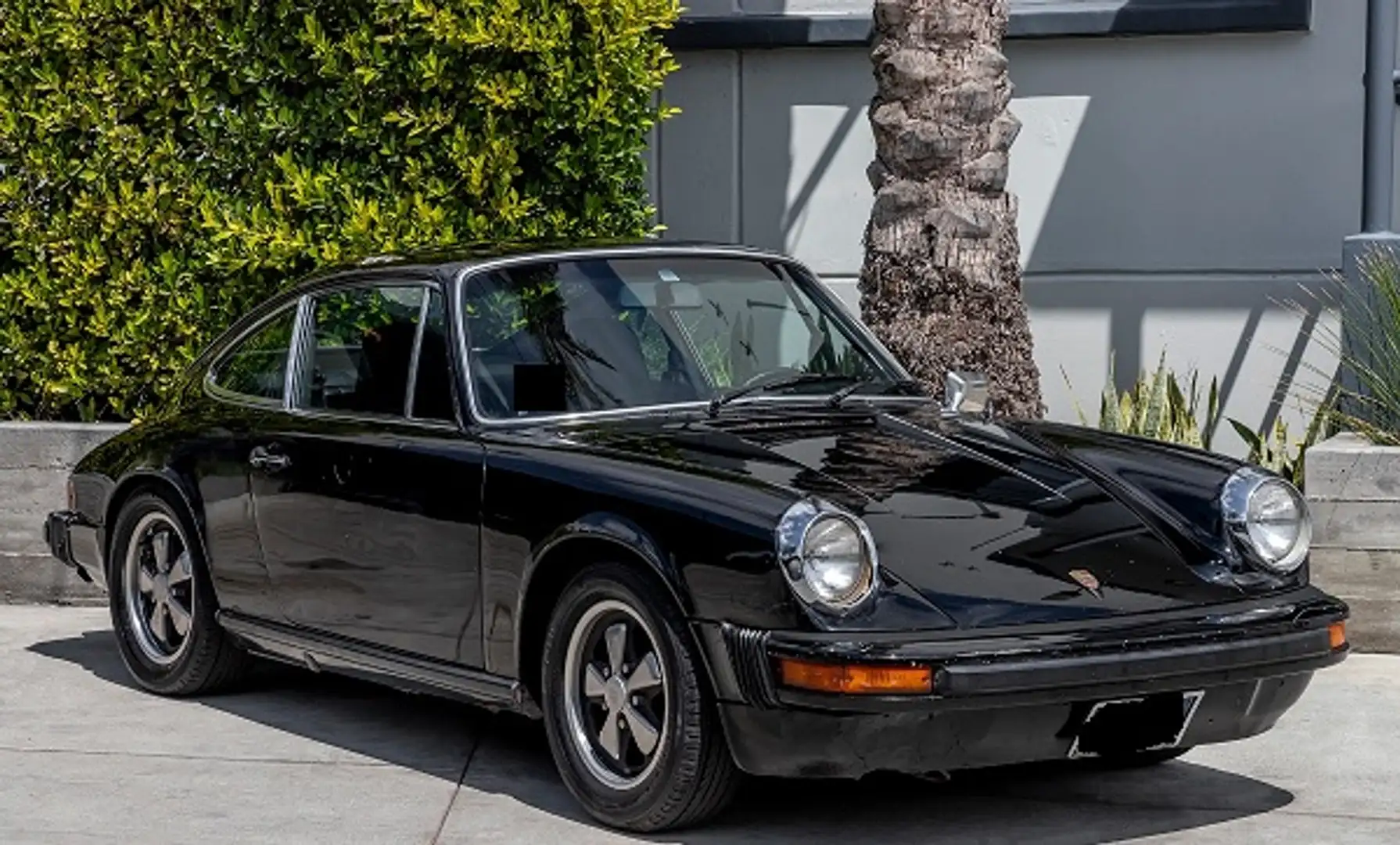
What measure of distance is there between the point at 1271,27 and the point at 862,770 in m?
5.69

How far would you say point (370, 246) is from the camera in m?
9.69

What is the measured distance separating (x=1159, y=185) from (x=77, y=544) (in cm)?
490

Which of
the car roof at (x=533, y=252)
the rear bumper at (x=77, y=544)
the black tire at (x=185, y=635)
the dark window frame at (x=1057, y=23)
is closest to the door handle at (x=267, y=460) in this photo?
the black tire at (x=185, y=635)

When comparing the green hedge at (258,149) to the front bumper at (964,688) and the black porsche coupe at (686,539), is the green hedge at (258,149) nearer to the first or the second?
the black porsche coupe at (686,539)

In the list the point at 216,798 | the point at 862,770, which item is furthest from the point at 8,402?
the point at 862,770

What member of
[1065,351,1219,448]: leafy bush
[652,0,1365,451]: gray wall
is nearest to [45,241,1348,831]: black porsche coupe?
[1065,351,1219,448]: leafy bush

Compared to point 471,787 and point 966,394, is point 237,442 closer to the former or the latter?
point 471,787

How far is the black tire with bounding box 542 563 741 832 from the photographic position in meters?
5.81

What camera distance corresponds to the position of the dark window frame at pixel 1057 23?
10.4m

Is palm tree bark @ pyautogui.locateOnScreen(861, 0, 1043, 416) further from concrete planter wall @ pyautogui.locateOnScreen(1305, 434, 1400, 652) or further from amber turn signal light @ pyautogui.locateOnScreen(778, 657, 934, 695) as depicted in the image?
amber turn signal light @ pyautogui.locateOnScreen(778, 657, 934, 695)

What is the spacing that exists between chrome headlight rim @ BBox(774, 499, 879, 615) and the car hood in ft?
0.24

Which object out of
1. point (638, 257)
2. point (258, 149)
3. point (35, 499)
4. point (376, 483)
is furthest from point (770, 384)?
point (35, 499)

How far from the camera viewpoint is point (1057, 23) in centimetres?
1070

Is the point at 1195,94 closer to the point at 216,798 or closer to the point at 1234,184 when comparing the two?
the point at 1234,184
